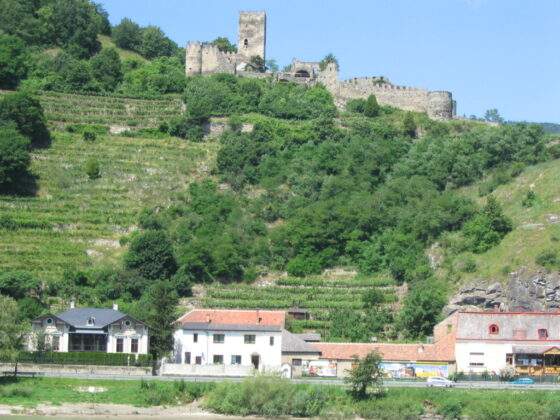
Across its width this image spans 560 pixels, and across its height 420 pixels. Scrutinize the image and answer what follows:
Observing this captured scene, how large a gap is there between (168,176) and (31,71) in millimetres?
21843

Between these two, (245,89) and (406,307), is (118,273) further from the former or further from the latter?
(245,89)

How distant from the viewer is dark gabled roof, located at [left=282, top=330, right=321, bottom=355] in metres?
75.6

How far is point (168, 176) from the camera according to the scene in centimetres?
9944

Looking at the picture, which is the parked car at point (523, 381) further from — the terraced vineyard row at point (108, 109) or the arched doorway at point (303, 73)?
the arched doorway at point (303, 73)

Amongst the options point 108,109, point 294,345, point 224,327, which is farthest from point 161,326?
point 108,109

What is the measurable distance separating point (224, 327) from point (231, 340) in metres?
0.80

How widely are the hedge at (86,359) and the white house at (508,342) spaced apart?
16767 mm

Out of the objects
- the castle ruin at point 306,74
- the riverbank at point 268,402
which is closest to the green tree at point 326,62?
the castle ruin at point 306,74

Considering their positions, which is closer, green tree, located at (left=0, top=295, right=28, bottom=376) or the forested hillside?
green tree, located at (left=0, top=295, right=28, bottom=376)

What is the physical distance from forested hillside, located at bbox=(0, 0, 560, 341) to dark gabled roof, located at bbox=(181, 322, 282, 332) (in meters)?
2.67

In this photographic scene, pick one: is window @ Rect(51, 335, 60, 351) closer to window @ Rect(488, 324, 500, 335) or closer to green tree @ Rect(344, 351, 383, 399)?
green tree @ Rect(344, 351, 383, 399)

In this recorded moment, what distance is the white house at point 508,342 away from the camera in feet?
246

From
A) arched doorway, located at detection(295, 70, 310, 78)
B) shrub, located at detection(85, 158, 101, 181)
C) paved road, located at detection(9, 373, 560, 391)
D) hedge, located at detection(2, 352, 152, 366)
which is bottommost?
paved road, located at detection(9, 373, 560, 391)

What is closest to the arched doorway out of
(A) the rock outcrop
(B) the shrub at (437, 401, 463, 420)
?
(A) the rock outcrop
